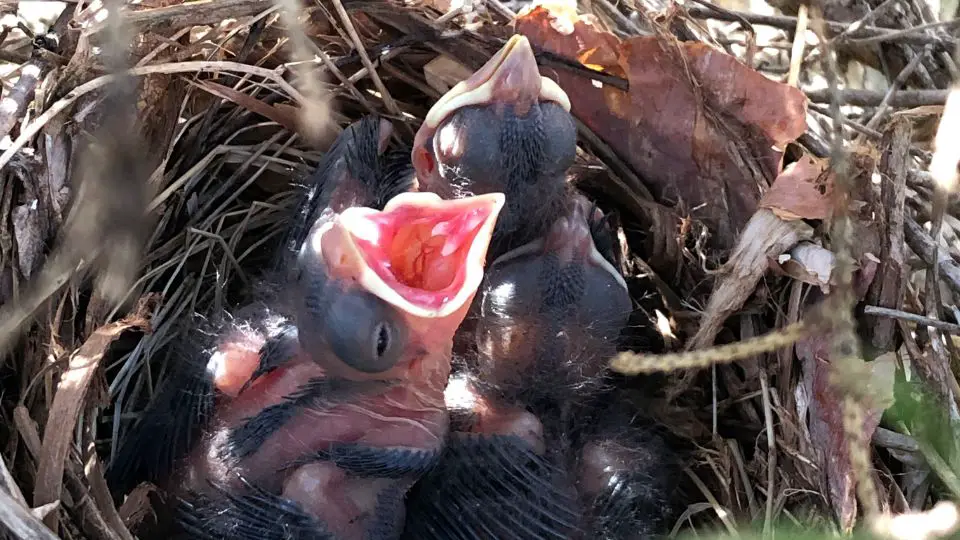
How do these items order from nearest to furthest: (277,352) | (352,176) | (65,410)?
(65,410) → (277,352) → (352,176)

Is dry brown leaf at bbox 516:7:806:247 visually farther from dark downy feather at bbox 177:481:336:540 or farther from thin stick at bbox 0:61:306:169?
dark downy feather at bbox 177:481:336:540

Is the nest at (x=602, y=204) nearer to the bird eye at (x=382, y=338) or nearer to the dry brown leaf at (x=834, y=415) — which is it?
the dry brown leaf at (x=834, y=415)

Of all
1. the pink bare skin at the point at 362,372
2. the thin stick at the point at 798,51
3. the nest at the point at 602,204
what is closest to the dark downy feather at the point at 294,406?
the pink bare skin at the point at 362,372

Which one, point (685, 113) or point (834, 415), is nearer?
point (834, 415)

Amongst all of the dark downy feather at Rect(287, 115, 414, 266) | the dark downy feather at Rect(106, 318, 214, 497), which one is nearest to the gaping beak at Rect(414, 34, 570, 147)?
the dark downy feather at Rect(287, 115, 414, 266)

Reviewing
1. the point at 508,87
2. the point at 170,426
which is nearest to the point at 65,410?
the point at 170,426

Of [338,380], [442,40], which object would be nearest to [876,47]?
[442,40]

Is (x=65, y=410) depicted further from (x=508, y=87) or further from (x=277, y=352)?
(x=508, y=87)
